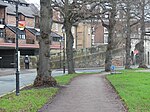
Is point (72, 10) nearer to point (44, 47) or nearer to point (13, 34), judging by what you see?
point (44, 47)

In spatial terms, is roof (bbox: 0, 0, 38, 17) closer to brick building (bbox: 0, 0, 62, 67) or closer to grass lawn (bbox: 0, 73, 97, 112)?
brick building (bbox: 0, 0, 62, 67)

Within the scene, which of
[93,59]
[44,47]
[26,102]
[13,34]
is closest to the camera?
[26,102]

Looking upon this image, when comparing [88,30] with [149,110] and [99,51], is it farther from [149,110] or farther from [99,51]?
[149,110]

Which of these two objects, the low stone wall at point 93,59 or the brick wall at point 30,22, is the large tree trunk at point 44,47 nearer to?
the low stone wall at point 93,59

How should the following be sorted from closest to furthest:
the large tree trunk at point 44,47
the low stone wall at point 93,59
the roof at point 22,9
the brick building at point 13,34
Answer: the large tree trunk at point 44,47, the brick building at point 13,34, the roof at point 22,9, the low stone wall at point 93,59

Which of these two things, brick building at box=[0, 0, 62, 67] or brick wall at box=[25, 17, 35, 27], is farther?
brick wall at box=[25, 17, 35, 27]

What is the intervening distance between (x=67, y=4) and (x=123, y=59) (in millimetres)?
42326

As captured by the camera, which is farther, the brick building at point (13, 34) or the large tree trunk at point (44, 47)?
the brick building at point (13, 34)

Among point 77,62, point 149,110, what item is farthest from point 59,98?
point 77,62

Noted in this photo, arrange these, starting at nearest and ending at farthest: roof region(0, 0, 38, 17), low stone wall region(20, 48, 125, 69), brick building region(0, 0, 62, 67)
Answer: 1. brick building region(0, 0, 62, 67)
2. roof region(0, 0, 38, 17)
3. low stone wall region(20, 48, 125, 69)

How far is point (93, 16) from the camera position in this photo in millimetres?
33375

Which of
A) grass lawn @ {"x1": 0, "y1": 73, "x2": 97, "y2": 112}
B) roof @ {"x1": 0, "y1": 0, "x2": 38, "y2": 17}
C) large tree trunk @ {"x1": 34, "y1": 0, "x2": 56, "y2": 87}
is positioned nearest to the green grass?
grass lawn @ {"x1": 0, "y1": 73, "x2": 97, "y2": 112}

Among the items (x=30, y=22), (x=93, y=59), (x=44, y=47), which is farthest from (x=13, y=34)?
(x=44, y=47)

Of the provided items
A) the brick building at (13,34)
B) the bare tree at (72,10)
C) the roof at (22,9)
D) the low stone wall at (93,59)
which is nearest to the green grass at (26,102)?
the bare tree at (72,10)
